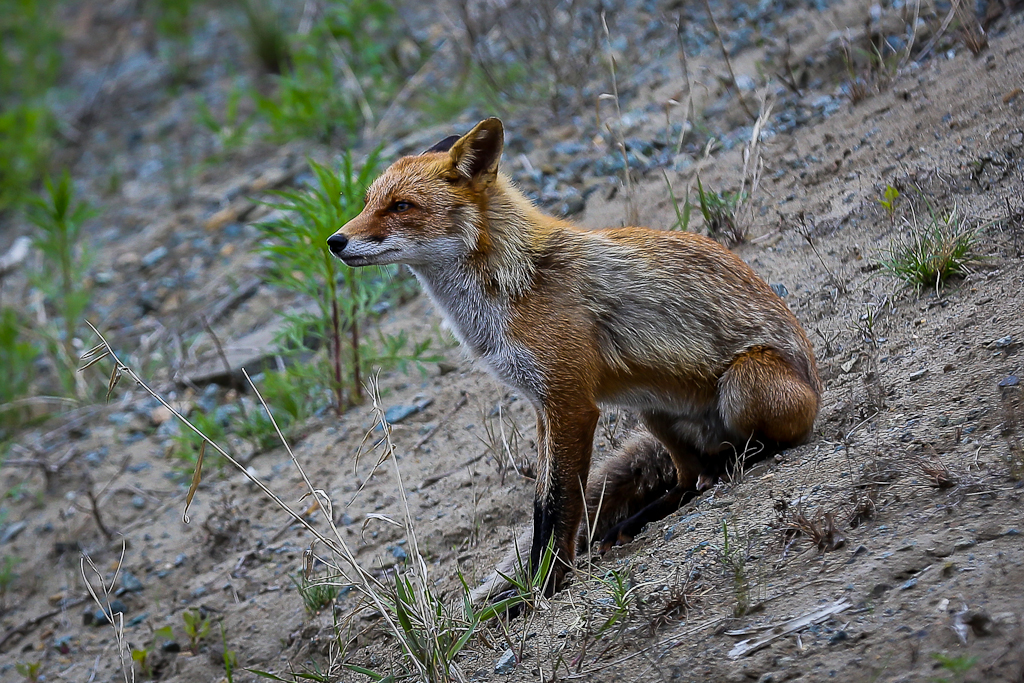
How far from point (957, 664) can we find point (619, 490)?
214cm

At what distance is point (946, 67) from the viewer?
6.00 m

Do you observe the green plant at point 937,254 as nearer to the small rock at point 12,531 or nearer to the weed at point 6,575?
the weed at point 6,575

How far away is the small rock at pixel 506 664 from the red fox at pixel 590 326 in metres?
0.51

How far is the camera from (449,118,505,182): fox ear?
4.18 meters

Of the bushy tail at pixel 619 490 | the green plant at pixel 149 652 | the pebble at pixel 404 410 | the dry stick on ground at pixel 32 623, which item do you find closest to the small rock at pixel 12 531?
the dry stick on ground at pixel 32 623

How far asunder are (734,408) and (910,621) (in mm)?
1493

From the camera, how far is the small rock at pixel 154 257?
9.08 meters

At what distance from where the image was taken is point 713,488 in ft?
13.0

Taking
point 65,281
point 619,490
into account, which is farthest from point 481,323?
point 65,281

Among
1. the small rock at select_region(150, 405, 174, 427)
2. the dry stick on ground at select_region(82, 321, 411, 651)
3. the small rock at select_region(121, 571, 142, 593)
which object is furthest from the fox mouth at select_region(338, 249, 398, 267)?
the small rock at select_region(150, 405, 174, 427)

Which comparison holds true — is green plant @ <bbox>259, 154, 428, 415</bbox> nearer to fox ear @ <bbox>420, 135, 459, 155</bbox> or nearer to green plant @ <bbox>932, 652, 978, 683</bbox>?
fox ear @ <bbox>420, 135, 459, 155</bbox>

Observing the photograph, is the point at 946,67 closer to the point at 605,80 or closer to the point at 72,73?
the point at 605,80

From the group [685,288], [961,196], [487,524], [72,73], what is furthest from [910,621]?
[72,73]

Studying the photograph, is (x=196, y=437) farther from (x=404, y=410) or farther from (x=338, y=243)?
(x=338, y=243)
